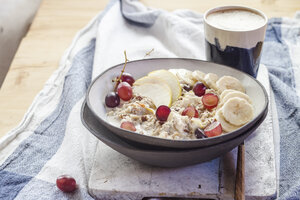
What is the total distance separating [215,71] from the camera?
997 millimetres

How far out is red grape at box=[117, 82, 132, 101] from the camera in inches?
36.4

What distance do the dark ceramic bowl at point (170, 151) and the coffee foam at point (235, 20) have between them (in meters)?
0.35

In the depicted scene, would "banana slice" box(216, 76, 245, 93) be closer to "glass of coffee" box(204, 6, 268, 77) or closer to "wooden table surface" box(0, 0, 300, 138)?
"glass of coffee" box(204, 6, 268, 77)

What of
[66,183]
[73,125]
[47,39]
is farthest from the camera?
[47,39]

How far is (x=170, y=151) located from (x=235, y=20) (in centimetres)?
52

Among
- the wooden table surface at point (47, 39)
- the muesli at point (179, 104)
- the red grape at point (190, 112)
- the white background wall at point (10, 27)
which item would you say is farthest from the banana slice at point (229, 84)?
the white background wall at point (10, 27)

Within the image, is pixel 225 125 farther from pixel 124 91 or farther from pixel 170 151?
pixel 124 91

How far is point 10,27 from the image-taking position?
5.59 ft

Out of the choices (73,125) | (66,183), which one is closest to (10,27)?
(73,125)

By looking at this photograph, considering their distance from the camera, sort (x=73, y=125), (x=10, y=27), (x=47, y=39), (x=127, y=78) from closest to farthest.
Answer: (x=127, y=78) < (x=73, y=125) < (x=47, y=39) < (x=10, y=27)

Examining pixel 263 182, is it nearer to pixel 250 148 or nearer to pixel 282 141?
pixel 250 148

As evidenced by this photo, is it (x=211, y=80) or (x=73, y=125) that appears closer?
(x=211, y=80)

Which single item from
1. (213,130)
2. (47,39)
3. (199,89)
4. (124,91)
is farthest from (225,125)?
(47,39)

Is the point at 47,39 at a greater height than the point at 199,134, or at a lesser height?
lesser
